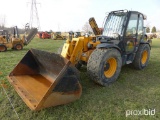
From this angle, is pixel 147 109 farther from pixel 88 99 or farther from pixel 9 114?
pixel 9 114

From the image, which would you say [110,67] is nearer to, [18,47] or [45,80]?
[45,80]

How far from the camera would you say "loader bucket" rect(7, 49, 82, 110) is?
3135 mm

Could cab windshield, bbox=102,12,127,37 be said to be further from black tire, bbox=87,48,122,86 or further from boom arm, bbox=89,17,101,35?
black tire, bbox=87,48,122,86

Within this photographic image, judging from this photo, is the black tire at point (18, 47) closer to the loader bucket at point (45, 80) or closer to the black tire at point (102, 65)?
the loader bucket at point (45, 80)

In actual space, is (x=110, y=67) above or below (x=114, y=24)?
below

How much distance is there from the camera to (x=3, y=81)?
494 cm

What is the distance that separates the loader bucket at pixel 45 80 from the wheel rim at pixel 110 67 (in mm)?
1295

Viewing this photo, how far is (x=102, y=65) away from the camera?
167 inches

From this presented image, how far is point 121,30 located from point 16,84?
128 inches

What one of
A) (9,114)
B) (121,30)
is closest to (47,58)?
(9,114)

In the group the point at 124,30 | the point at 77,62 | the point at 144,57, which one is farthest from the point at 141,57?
the point at 77,62

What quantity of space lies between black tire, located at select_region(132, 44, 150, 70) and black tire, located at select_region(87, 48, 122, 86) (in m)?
1.66

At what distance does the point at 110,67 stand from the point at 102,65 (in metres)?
0.59

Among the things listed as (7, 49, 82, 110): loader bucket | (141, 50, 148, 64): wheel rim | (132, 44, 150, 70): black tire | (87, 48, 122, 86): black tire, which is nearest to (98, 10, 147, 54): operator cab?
(132, 44, 150, 70): black tire
